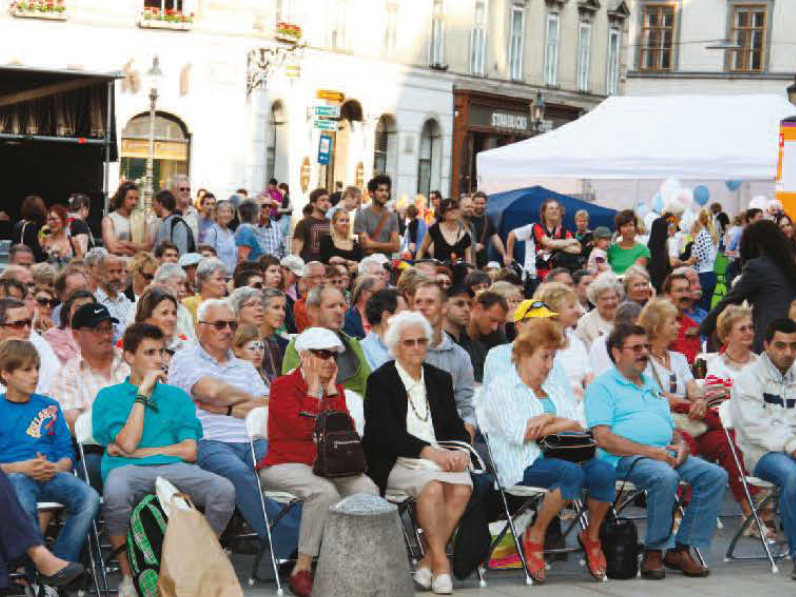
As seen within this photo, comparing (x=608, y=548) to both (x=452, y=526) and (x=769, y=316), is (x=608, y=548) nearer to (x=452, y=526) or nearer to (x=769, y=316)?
(x=452, y=526)

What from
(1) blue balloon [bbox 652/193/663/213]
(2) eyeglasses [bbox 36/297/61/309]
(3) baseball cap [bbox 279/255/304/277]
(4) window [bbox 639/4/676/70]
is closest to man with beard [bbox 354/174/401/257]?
(3) baseball cap [bbox 279/255/304/277]

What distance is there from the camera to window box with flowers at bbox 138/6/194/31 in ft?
108

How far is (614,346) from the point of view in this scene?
9516 mm

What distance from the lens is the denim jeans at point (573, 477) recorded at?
8.86 meters

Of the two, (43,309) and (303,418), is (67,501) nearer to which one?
(303,418)

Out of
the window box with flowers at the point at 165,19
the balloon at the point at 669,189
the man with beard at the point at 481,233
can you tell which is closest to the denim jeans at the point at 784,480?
the man with beard at the point at 481,233

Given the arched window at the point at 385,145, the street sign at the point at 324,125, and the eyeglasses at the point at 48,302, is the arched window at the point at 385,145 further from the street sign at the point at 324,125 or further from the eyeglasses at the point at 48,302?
the eyeglasses at the point at 48,302

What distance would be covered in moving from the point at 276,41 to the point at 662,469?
27021mm

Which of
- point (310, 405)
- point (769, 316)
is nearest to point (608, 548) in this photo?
point (310, 405)

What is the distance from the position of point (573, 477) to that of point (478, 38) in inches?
1381

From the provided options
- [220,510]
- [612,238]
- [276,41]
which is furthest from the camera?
[276,41]

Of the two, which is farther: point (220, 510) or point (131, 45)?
point (131, 45)

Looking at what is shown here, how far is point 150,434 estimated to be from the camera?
830cm

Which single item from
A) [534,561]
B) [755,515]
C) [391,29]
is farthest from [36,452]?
[391,29]
